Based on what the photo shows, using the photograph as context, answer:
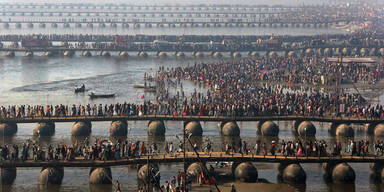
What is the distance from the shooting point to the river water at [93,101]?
41406mm

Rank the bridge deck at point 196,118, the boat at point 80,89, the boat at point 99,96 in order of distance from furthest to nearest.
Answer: the boat at point 80,89 < the boat at point 99,96 < the bridge deck at point 196,118

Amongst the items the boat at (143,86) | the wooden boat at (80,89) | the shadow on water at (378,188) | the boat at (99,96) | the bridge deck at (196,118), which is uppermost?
the boat at (143,86)

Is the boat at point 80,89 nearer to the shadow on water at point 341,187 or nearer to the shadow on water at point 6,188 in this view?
the shadow on water at point 6,188

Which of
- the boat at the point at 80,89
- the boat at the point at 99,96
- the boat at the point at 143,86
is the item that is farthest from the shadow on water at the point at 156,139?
the boat at the point at 80,89

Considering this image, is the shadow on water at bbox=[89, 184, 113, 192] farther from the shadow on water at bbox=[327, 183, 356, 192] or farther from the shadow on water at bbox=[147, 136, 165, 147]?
the shadow on water at bbox=[327, 183, 356, 192]

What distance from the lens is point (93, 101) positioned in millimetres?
72625

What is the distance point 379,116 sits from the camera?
5462 centimetres

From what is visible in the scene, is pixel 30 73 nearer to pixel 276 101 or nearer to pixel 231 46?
pixel 231 46

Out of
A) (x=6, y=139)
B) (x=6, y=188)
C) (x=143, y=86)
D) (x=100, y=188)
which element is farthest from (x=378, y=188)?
(x=143, y=86)

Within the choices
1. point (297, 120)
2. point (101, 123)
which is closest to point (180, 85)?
point (101, 123)

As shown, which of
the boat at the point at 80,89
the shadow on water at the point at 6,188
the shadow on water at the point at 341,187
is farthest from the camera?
the boat at the point at 80,89

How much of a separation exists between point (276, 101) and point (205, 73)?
27.5 metres

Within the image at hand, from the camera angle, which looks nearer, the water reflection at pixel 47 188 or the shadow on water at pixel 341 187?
the water reflection at pixel 47 188

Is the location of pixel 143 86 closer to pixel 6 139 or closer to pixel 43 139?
pixel 43 139
